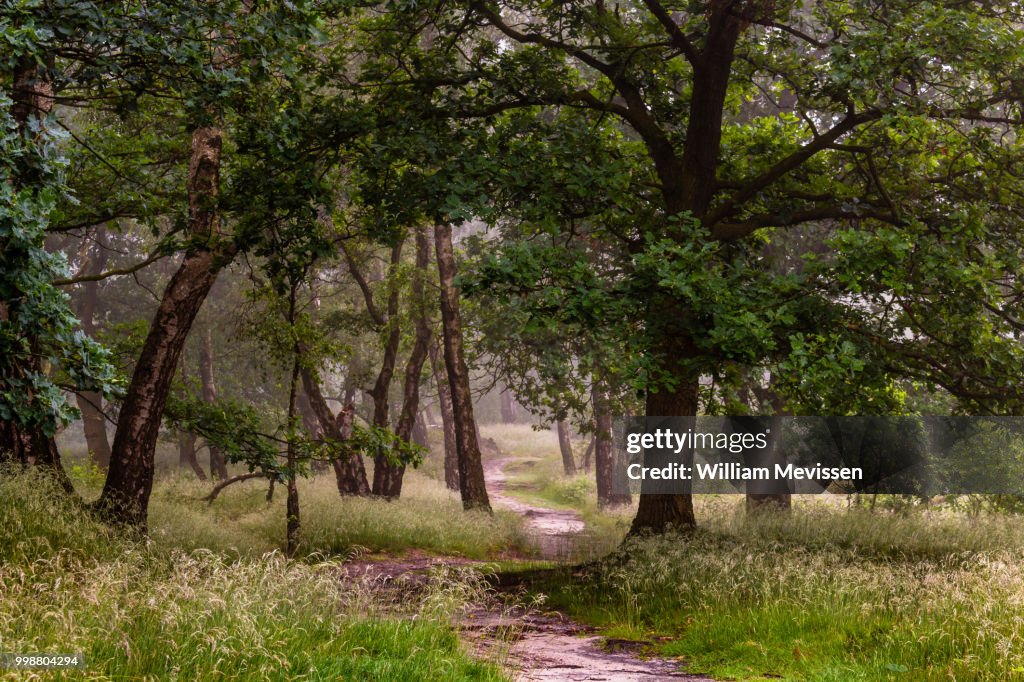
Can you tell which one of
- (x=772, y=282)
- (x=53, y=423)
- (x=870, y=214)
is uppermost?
(x=870, y=214)

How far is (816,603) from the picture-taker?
28.6ft

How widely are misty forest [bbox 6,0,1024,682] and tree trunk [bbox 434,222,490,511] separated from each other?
2.57 m

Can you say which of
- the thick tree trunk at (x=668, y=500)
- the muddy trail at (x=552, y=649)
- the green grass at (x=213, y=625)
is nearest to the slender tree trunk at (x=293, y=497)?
the muddy trail at (x=552, y=649)

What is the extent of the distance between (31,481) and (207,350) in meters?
21.9

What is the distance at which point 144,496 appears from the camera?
10844mm

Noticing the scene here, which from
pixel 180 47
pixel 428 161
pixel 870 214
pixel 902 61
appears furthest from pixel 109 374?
pixel 870 214

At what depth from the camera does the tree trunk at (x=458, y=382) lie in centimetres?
2017

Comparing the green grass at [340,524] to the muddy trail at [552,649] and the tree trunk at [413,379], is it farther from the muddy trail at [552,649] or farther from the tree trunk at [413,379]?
the muddy trail at [552,649]

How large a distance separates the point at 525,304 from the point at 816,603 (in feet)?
15.4

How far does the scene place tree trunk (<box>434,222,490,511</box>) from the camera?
2017 centimetres

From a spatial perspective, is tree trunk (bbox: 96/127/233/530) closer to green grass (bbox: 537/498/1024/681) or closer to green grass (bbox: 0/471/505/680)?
green grass (bbox: 0/471/505/680)

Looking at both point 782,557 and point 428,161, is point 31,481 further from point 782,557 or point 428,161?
point 782,557

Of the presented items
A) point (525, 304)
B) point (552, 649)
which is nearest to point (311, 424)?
point (525, 304)

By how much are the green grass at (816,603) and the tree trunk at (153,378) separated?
5.65m
